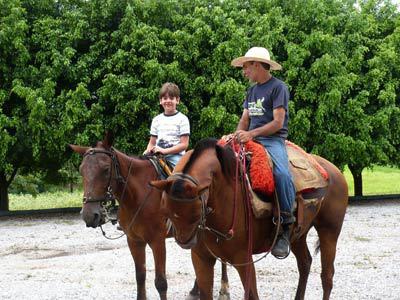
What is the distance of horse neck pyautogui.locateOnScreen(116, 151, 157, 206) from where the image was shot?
5637 mm

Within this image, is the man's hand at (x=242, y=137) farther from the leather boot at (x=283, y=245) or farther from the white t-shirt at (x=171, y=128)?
the white t-shirt at (x=171, y=128)

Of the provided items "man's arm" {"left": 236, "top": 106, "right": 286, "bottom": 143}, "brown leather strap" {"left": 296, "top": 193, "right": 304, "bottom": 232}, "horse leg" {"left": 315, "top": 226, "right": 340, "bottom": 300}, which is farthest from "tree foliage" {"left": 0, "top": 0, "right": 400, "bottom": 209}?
"man's arm" {"left": 236, "top": 106, "right": 286, "bottom": 143}

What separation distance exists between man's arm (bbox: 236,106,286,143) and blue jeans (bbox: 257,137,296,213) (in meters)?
0.16

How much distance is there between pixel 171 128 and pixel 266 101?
5.90 ft

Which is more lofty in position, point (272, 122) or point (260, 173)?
point (272, 122)

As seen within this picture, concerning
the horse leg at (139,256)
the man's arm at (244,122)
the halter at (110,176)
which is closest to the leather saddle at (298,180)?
the man's arm at (244,122)

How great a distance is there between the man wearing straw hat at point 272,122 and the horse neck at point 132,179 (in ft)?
4.79

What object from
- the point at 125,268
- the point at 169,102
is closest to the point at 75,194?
the point at 125,268

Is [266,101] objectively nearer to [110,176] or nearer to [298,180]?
[298,180]

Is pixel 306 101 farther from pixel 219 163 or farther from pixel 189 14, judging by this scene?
pixel 219 163

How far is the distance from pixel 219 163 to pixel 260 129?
70cm

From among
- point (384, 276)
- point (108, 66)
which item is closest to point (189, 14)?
point (108, 66)

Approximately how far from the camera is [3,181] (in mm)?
15953

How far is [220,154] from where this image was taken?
157 inches
